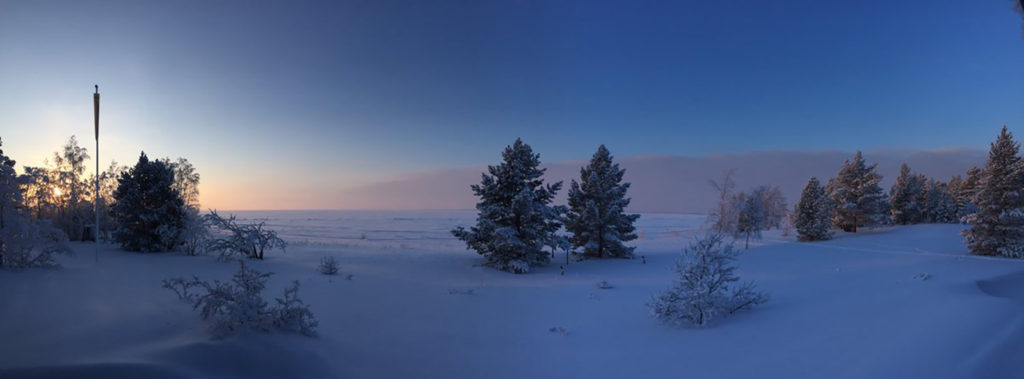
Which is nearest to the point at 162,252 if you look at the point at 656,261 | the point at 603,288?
the point at 603,288

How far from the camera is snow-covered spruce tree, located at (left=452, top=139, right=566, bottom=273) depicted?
1859 cm

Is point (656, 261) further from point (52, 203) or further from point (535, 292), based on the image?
point (52, 203)

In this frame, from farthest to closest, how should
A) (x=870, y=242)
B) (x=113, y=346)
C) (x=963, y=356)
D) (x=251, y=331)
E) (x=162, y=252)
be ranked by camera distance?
(x=870, y=242) < (x=162, y=252) < (x=251, y=331) < (x=963, y=356) < (x=113, y=346)

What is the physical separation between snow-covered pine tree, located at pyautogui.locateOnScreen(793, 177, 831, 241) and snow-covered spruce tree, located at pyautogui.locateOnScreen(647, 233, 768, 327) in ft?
95.8

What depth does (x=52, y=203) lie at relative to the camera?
2356cm

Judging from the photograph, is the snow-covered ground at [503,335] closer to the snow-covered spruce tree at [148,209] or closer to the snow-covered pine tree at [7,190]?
the snow-covered pine tree at [7,190]

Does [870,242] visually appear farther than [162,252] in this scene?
Yes

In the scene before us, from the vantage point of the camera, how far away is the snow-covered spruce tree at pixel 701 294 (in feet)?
25.8

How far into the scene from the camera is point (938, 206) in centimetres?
4450

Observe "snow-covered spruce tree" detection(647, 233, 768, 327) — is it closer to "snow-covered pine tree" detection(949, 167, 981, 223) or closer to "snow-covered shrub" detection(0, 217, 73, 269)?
"snow-covered shrub" detection(0, 217, 73, 269)

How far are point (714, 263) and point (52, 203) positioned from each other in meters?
34.7

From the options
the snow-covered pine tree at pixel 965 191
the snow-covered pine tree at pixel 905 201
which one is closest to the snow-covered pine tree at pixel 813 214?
the snow-covered pine tree at pixel 965 191

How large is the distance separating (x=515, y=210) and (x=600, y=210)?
20.9 ft

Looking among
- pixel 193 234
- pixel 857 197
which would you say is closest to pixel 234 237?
pixel 193 234
